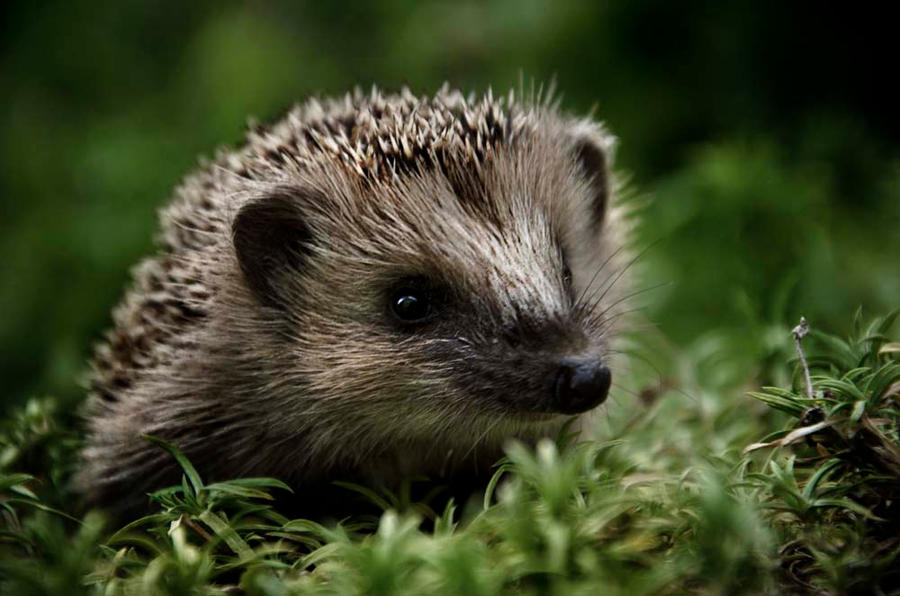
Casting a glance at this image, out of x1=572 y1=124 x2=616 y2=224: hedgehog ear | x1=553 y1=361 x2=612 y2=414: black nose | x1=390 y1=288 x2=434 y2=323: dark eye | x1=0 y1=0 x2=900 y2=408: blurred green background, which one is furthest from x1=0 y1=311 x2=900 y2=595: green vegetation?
x1=0 y1=0 x2=900 y2=408: blurred green background

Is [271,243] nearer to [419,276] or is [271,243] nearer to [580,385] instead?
[419,276]

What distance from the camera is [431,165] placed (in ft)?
7.98

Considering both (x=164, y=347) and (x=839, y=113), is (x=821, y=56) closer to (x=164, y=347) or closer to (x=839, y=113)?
(x=839, y=113)

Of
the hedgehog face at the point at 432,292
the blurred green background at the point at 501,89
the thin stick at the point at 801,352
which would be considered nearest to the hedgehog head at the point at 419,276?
the hedgehog face at the point at 432,292

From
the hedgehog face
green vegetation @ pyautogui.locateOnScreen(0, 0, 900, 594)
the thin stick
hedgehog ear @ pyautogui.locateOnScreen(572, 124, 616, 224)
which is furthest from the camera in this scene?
hedgehog ear @ pyautogui.locateOnScreen(572, 124, 616, 224)

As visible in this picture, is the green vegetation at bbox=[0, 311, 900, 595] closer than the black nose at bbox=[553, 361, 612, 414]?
Yes

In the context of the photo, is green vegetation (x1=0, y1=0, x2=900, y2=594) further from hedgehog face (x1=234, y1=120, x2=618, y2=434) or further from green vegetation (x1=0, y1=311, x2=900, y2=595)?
hedgehog face (x1=234, y1=120, x2=618, y2=434)

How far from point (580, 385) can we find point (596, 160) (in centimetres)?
101

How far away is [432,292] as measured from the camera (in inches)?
93.7

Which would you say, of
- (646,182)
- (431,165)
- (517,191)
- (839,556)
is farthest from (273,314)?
(646,182)

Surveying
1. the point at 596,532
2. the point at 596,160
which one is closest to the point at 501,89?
the point at 596,160

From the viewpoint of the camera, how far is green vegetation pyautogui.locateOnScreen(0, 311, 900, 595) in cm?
160

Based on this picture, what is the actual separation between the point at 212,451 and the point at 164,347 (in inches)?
13.0

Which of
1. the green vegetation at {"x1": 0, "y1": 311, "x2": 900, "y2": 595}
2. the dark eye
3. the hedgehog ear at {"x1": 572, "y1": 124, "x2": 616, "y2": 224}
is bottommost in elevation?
the green vegetation at {"x1": 0, "y1": 311, "x2": 900, "y2": 595}
